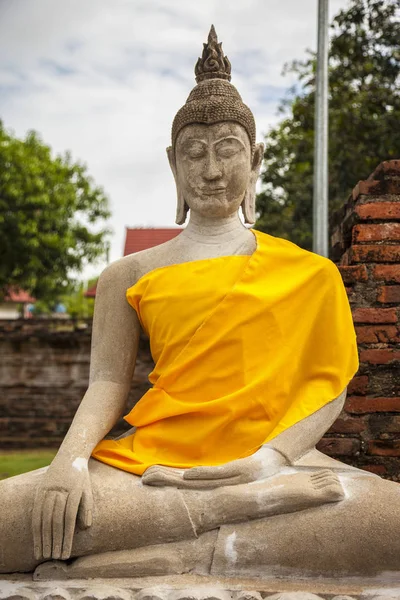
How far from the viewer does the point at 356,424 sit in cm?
397

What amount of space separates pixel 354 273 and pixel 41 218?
17463mm

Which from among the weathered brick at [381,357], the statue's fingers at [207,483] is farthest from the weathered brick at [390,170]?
the statue's fingers at [207,483]

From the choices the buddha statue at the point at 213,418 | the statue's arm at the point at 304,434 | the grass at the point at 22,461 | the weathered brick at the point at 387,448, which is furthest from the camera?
the grass at the point at 22,461

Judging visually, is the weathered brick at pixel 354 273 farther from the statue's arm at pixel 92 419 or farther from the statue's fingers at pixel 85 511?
the statue's fingers at pixel 85 511

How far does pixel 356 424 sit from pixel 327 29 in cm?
626

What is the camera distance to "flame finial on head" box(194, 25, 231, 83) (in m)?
3.18

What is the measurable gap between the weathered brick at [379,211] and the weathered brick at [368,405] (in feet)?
3.24

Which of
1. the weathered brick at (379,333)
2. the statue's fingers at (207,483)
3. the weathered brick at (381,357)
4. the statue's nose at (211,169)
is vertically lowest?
the statue's fingers at (207,483)

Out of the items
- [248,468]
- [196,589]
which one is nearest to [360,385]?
[248,468]

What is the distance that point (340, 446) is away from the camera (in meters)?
3.97

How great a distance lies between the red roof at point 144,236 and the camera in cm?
1424

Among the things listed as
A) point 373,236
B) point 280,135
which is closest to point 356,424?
point 373,236

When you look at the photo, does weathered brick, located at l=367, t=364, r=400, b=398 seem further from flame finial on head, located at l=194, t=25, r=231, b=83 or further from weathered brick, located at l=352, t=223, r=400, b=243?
flame finial on head, located at l=194, t=25, r=231, b=83

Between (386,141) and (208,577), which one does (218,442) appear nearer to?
(208,577)
